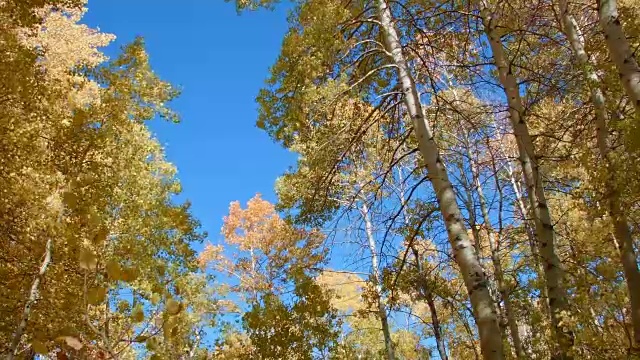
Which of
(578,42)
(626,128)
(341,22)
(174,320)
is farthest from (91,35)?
(174,320)

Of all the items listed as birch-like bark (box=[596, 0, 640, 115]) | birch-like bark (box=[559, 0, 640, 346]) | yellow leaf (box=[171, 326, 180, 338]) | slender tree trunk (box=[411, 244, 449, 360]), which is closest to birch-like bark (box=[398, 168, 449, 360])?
slender tree trunk (box=[411, 244, 449, 360])

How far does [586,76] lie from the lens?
4.86 m

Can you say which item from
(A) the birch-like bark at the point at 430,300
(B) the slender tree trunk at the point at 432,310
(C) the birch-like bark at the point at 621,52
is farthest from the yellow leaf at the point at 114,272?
(B) the slender tree trunk at the point at 432,310

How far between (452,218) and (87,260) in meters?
3.39

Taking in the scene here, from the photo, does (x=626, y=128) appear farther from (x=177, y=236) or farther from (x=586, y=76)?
(x=177, y=236)

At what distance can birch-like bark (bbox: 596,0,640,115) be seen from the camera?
3.71 meters

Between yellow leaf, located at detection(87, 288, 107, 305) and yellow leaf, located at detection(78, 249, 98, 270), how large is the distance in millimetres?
45

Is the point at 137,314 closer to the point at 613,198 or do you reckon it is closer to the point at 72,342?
the point at 72,342

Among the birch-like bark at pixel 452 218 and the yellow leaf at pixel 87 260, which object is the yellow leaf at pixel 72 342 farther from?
the birch-like bark at pixel 452 218

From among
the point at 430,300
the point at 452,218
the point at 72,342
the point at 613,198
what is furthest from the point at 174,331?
the point at 430,300

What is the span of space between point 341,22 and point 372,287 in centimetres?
641

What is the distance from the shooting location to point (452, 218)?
3775 mm

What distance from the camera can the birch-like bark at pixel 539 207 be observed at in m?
3.84

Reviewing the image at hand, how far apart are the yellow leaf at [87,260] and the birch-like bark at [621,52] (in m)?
4.00
